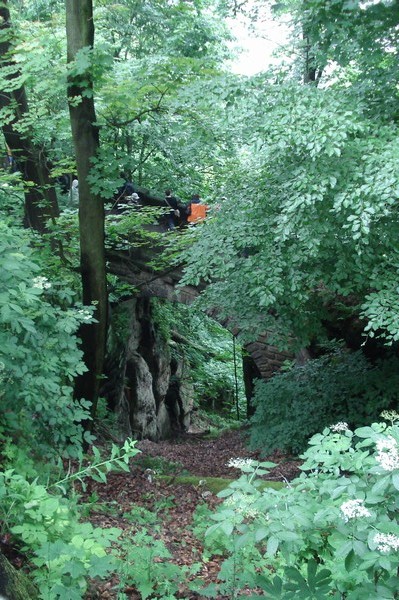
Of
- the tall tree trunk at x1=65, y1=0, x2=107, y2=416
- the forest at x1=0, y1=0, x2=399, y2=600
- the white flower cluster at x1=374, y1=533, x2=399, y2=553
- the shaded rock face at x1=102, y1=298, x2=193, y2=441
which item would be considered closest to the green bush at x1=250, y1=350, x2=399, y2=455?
the forest at x1=0, y1=0, x2=399, y2=600

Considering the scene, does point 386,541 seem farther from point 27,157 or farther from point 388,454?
point 27,157

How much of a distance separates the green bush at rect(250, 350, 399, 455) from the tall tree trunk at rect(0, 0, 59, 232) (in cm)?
470

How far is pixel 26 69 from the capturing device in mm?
6785

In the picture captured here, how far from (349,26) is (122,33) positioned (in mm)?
7713

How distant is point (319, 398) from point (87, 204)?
4.71 m

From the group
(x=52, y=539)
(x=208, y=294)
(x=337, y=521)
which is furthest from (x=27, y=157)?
(x=337, y=521)

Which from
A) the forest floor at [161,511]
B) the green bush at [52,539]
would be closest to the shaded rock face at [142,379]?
the forest floor at [161,511]

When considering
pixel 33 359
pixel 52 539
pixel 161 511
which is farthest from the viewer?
pixel 161 511

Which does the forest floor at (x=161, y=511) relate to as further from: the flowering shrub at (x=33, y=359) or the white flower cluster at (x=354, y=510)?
the flowering shrub at (x=33, y=359)

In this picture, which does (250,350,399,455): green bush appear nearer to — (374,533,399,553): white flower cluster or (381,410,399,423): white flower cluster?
(381,410,399,423): white flower cluster

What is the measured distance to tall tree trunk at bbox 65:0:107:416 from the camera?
7508 mm

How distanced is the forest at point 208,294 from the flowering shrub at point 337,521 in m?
0.01

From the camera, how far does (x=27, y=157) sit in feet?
27.8

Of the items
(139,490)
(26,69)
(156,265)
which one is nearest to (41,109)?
(26,69)
